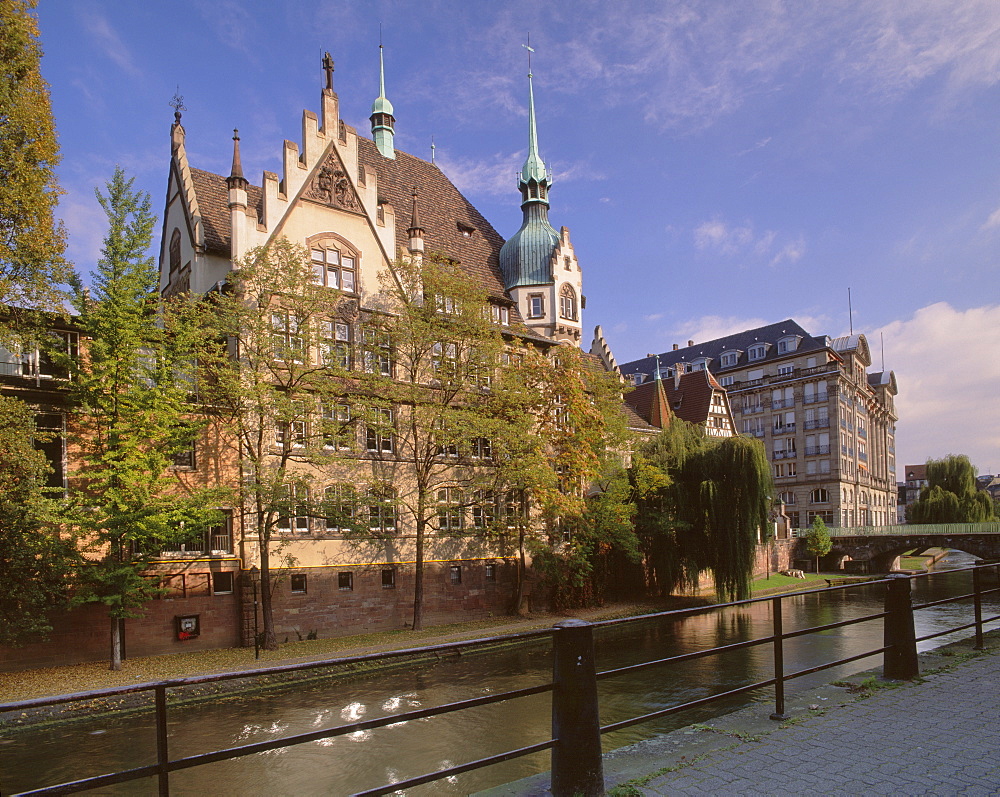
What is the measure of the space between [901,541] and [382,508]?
4563 cm

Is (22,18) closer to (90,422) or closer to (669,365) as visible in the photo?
(90,422)

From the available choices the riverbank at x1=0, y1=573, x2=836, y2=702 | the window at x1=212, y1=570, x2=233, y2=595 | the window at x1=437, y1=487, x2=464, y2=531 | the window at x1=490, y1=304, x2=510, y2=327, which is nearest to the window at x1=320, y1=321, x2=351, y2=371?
the window at x1=437, y1=487, x2=464, y2=531

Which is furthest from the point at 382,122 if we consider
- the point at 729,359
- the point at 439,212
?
the point at 729,359

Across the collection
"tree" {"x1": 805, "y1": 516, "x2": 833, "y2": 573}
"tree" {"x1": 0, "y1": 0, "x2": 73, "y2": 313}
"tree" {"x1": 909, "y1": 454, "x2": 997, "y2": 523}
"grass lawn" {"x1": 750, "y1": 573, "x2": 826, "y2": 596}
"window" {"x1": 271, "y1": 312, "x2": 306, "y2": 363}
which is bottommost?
"grass lawn" {"x1": 750, "y1": 573, "x2": 826, "y2": 596}

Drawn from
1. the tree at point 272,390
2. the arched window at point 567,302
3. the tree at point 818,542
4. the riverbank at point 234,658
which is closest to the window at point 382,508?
the tree at point 272,390

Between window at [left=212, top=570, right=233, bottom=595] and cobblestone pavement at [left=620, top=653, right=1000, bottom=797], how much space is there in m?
21.8

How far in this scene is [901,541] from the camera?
58844 millimetres

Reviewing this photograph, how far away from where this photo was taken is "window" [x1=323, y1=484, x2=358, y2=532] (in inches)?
1003

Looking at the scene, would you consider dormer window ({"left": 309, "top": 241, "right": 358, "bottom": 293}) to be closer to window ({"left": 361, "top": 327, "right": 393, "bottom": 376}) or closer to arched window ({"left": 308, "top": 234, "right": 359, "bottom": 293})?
arched window ({"left": 308, "top": 234, "right": 359, "bottom": 293})

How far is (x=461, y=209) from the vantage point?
4322 cm

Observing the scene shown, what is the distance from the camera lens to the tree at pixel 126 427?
21328 millimetres

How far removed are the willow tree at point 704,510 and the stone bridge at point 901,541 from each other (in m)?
26.3

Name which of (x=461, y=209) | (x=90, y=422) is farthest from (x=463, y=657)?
(x=461, y=209)

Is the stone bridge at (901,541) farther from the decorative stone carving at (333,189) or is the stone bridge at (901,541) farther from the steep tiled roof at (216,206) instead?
the steep tiled roof at (216,206)
